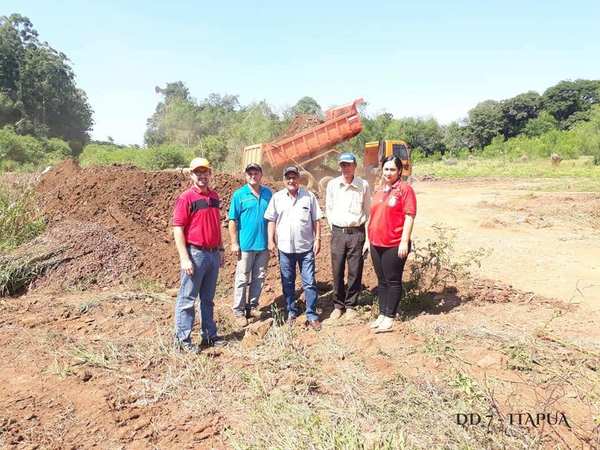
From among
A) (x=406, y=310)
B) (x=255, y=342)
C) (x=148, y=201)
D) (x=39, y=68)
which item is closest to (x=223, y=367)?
(x=255, y=342)

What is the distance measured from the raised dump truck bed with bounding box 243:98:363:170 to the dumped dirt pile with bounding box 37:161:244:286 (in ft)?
8.38

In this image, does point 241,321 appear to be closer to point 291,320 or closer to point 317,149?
point 291,320

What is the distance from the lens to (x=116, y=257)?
265 inches

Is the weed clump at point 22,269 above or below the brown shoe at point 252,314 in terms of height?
above

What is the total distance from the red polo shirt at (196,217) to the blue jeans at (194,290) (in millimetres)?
107

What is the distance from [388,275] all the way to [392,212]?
Answer: 0.59 meters

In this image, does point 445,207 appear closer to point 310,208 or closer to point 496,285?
point 496,285

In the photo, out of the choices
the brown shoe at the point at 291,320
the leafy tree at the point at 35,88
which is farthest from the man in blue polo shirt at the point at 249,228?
the leafy tree at the point at 35,88

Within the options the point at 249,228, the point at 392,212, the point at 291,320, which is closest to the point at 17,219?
the point at 249,228

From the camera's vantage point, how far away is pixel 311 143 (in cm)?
1330

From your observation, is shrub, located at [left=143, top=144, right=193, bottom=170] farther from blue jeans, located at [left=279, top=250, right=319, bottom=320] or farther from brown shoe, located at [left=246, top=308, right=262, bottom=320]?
blue jeans, located at [left=279, top=250, right=319, bottom=320]

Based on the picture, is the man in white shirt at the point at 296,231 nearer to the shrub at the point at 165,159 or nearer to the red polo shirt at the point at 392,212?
the red polo shirt at the point at 392,212

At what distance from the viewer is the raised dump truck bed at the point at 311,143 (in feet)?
42.0

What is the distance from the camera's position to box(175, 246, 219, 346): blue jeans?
3.76m
